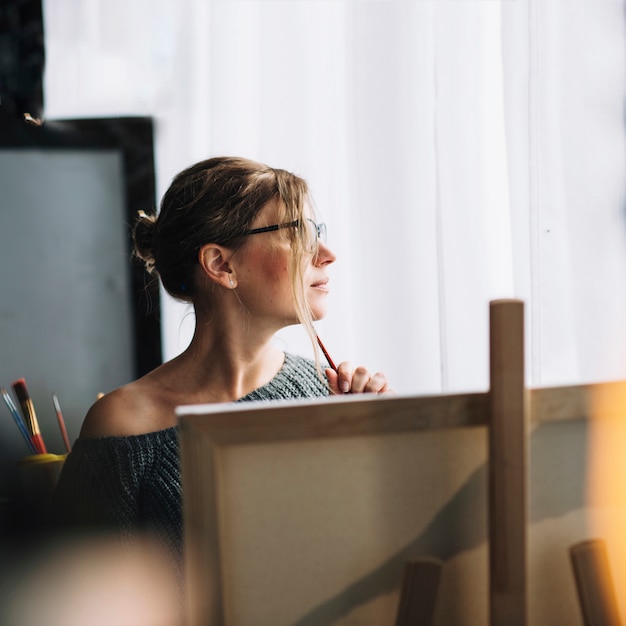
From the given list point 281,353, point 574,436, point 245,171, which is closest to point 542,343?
point 281,353

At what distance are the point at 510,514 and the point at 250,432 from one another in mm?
188

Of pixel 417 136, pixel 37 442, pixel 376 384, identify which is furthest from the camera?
pixel 417 136

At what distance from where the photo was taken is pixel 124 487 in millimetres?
1041

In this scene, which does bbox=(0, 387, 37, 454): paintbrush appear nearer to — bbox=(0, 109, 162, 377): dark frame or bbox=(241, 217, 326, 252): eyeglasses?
bbox=(0, 109, 162, 377): dark frame

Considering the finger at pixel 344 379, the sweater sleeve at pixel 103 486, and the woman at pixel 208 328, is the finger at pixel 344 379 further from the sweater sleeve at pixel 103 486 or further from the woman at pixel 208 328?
the sweater sleeve at pixel 103 486

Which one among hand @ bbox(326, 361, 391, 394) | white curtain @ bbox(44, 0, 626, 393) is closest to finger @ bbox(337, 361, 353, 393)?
hand @ bbox(326, 361, 391, 394)

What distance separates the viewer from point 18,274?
1.46 m

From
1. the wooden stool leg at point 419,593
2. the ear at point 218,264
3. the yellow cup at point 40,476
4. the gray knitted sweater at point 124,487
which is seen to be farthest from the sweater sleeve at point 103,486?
the wooden stool leg at point 419,593

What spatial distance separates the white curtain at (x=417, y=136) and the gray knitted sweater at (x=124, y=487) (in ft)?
1.54

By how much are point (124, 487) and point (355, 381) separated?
0.35m

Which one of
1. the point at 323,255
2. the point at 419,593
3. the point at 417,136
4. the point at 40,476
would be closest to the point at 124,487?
the point at 40,476

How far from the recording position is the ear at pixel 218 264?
45.0 inches

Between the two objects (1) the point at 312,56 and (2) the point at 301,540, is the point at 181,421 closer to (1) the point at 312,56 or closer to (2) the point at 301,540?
(2) the point at 301,540

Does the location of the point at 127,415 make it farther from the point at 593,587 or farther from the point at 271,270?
the point at 593,587
